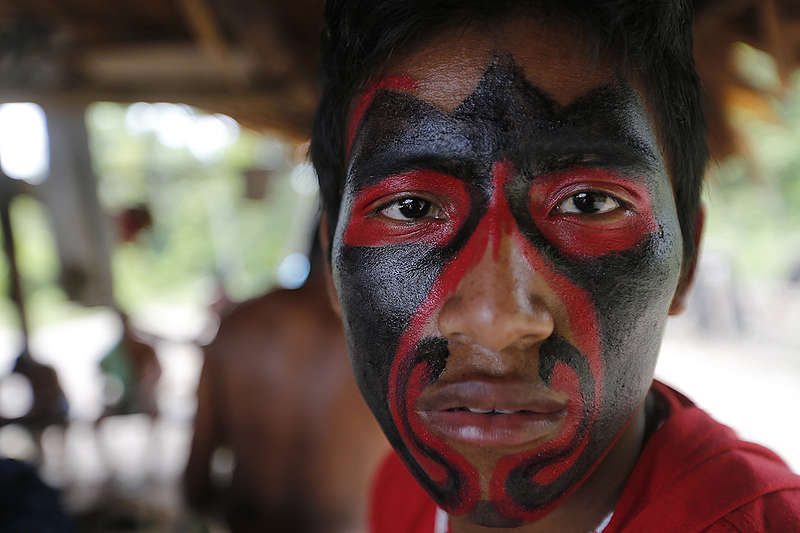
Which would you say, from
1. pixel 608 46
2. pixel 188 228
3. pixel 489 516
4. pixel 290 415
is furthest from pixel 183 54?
pixel 188 228

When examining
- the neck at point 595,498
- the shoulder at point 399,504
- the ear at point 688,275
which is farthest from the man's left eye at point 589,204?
the shoulder at point 399,504

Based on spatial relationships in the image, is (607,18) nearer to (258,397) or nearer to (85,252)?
(258,397)

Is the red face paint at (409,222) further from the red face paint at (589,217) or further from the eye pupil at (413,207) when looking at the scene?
the red face paint at (589,217)

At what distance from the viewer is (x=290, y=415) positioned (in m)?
2.53

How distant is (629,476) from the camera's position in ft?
3.46

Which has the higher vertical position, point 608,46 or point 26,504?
point 608,46

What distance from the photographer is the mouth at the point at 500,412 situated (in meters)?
0.83

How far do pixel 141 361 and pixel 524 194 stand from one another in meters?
4.18

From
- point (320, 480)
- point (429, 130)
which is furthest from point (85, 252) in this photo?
point (429, 130)

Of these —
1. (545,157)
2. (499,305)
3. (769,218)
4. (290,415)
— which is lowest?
(290,415)

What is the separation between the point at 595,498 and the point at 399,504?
0.57 m

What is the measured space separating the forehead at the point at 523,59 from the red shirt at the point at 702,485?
64 centimetres

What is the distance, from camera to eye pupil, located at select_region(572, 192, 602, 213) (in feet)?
2.94

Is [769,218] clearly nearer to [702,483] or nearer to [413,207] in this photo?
[702,483]
